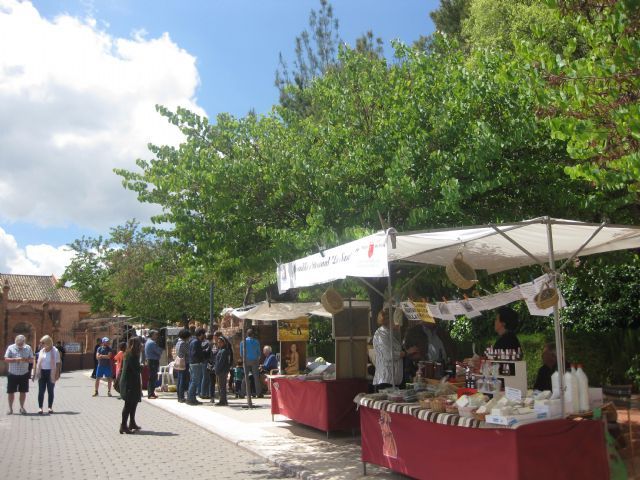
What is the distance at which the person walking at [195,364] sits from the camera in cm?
1639

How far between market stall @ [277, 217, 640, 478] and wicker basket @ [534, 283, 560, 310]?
0.01 meters

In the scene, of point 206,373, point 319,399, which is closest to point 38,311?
point 206,373

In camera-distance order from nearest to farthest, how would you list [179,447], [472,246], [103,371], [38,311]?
[472,246]
[179,447]
[103,371]
[38,311]

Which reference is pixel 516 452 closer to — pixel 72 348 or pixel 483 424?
pixel 483 424

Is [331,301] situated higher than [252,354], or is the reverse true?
[331,301]

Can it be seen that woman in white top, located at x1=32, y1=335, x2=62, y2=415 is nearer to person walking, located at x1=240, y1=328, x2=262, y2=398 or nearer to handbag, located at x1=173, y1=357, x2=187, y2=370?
handbag, located at x1=173, y1=357, x2=187, y2=370

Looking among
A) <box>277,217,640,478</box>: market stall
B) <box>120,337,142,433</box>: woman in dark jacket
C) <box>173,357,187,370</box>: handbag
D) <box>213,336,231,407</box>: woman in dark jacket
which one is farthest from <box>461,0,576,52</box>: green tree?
<box>120,337,142,433</box>: woman in dark jacket

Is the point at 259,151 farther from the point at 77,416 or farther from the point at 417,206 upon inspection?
the point at 77,416

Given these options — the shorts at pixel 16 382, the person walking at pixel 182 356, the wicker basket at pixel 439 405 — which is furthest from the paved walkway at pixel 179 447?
the person walking at pixel 182 356

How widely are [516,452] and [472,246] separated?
11.5 ft

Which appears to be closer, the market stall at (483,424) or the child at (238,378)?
the market stall at (483,424)

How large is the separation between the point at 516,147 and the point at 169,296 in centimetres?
2382

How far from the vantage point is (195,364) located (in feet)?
55.3

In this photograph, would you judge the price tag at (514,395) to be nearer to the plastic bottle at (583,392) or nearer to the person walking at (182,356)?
the plastic bottle at (583,392)
